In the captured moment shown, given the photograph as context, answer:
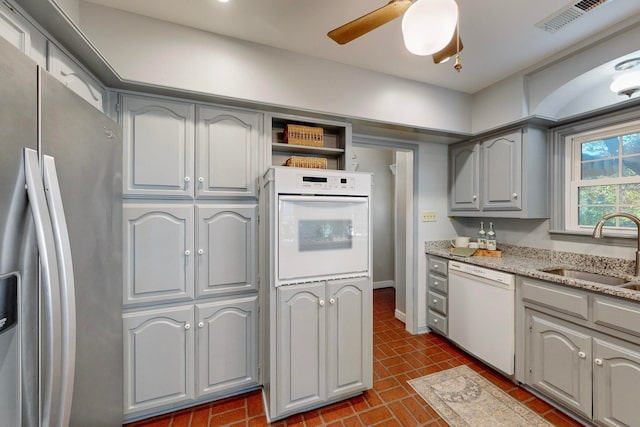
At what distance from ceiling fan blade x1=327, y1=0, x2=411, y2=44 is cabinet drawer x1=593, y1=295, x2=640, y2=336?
1.98 m

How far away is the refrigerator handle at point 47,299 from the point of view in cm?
62

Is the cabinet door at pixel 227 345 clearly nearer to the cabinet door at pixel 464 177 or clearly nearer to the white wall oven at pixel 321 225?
the white wall oven at pixel 321 225

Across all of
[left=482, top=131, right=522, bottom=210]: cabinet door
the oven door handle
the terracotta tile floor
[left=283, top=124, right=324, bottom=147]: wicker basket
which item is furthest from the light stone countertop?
[left=283, top=124, right=324, bottom=147]: wicker basket

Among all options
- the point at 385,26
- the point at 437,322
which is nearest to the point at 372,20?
the point at 385,26

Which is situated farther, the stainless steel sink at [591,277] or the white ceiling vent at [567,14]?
the stainless steel sink at [591,277]

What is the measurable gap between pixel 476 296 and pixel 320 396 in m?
1.59

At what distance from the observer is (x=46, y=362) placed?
639 millimetres

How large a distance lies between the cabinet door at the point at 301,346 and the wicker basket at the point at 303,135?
1100 mm

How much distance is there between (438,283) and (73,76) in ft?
10.7

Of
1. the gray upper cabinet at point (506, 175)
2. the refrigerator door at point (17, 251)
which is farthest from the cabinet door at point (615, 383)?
the refrigerator door at point (17, 251)

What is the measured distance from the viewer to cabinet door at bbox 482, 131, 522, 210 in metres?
2.34

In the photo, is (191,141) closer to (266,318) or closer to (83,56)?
(83,56)

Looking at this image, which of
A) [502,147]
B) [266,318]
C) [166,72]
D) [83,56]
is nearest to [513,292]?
[502,147]

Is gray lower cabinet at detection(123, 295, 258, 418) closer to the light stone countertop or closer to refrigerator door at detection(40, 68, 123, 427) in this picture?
refrigerator door at detection(40, 68, 123, 427)
